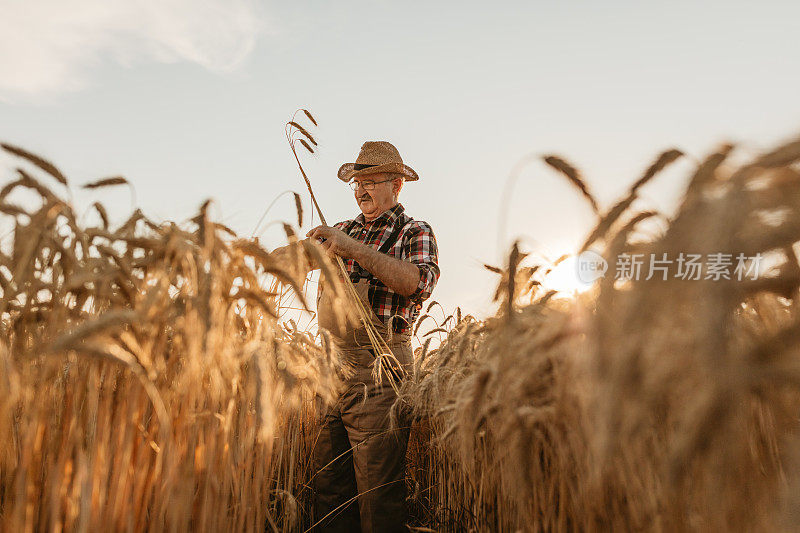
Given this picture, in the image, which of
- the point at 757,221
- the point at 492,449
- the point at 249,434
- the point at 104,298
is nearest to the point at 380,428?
the point at 492,449

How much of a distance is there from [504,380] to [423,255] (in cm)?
187

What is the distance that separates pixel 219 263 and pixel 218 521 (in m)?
0.74

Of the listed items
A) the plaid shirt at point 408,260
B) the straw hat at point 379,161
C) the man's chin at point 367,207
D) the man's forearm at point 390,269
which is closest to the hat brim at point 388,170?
the straw hat at point 379,161

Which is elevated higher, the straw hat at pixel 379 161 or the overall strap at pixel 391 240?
the straw hat at pixel 379 161

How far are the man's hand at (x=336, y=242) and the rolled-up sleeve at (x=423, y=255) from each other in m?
0.45

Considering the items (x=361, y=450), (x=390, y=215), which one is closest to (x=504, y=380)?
(x=361, y=450)

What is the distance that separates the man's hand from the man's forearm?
0.03m

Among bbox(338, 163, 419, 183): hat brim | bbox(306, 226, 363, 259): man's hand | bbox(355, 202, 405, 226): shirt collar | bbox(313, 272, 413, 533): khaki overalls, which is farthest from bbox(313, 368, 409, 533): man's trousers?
bbox(338, 163, 419, 183): hat brim

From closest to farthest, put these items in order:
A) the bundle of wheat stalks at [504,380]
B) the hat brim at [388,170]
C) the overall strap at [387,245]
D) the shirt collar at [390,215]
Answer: the bundle of wheat stalks at [504,380] → the overall strap at [387,245] → the shirt collar at [390,215] → the hat brim at [388,170]

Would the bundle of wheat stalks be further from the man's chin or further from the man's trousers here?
the man's chin

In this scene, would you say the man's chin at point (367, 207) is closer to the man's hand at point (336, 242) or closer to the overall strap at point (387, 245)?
the overall strap at point (387, 245)

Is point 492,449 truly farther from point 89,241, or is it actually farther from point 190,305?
point 89,241

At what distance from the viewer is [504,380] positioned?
4.17 feet

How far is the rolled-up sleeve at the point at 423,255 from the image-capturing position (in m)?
3.05
